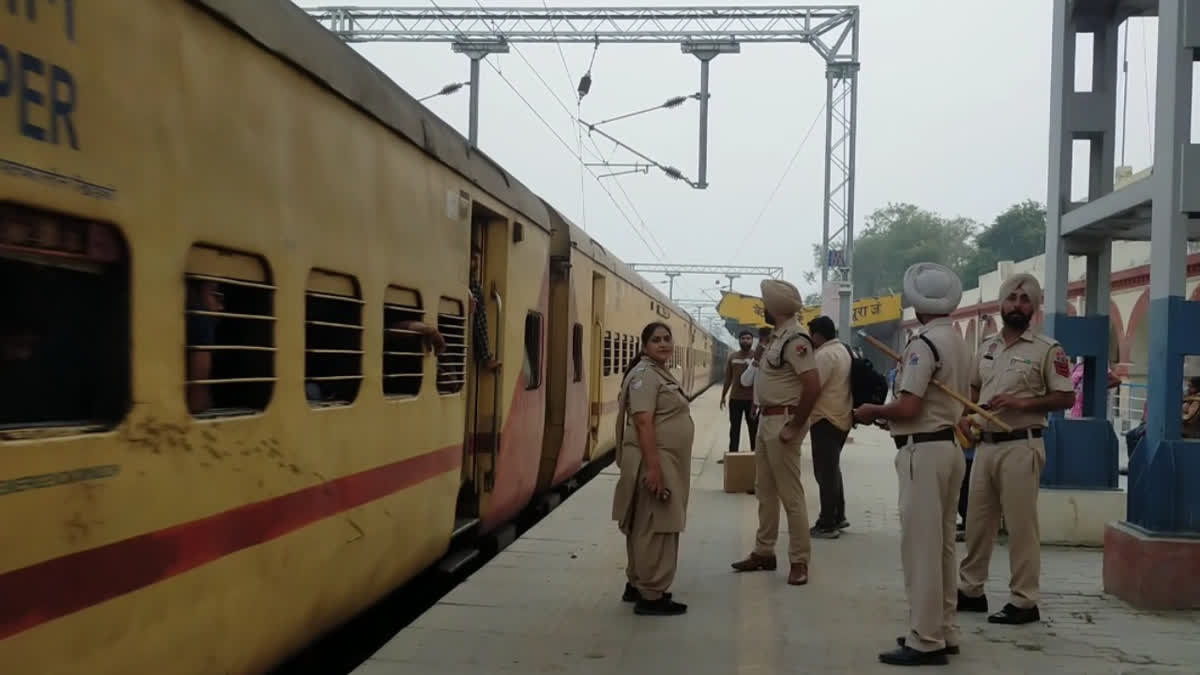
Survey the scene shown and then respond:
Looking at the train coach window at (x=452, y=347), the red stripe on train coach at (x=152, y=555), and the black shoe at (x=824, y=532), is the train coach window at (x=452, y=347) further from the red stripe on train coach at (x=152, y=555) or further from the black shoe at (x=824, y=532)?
the black shoe at (x=824, y=532)

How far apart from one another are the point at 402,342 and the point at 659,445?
1501 mm

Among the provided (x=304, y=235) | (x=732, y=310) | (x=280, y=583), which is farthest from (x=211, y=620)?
(x=732, y=310)

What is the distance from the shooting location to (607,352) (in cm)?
1362

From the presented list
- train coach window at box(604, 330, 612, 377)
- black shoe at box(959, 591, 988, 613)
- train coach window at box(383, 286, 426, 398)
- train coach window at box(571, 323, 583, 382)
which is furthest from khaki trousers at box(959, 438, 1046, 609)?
train coach window at box(604, 330, 612, 377)

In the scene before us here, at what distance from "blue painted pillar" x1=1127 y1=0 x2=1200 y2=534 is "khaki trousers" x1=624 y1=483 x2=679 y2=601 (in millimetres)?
2652

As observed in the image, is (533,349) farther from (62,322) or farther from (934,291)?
(62,322)

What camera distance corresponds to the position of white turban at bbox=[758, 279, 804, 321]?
22.4 feet

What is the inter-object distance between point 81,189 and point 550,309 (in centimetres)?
731

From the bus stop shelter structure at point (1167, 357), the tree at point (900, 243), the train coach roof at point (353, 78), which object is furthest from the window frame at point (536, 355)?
the tree at point (900, 243)

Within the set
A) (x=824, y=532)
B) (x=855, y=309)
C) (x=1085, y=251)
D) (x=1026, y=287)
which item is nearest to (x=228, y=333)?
(x=1026, y=287)

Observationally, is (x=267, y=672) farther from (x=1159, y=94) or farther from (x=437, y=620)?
(x=1159, y=94)

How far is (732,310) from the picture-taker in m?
32.1

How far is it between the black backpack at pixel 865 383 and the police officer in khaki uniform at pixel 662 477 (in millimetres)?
2682

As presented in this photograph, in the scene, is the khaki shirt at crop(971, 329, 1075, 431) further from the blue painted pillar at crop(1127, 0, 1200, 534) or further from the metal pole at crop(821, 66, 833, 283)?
the metal pole at crop(821, 66, 833, 283)
